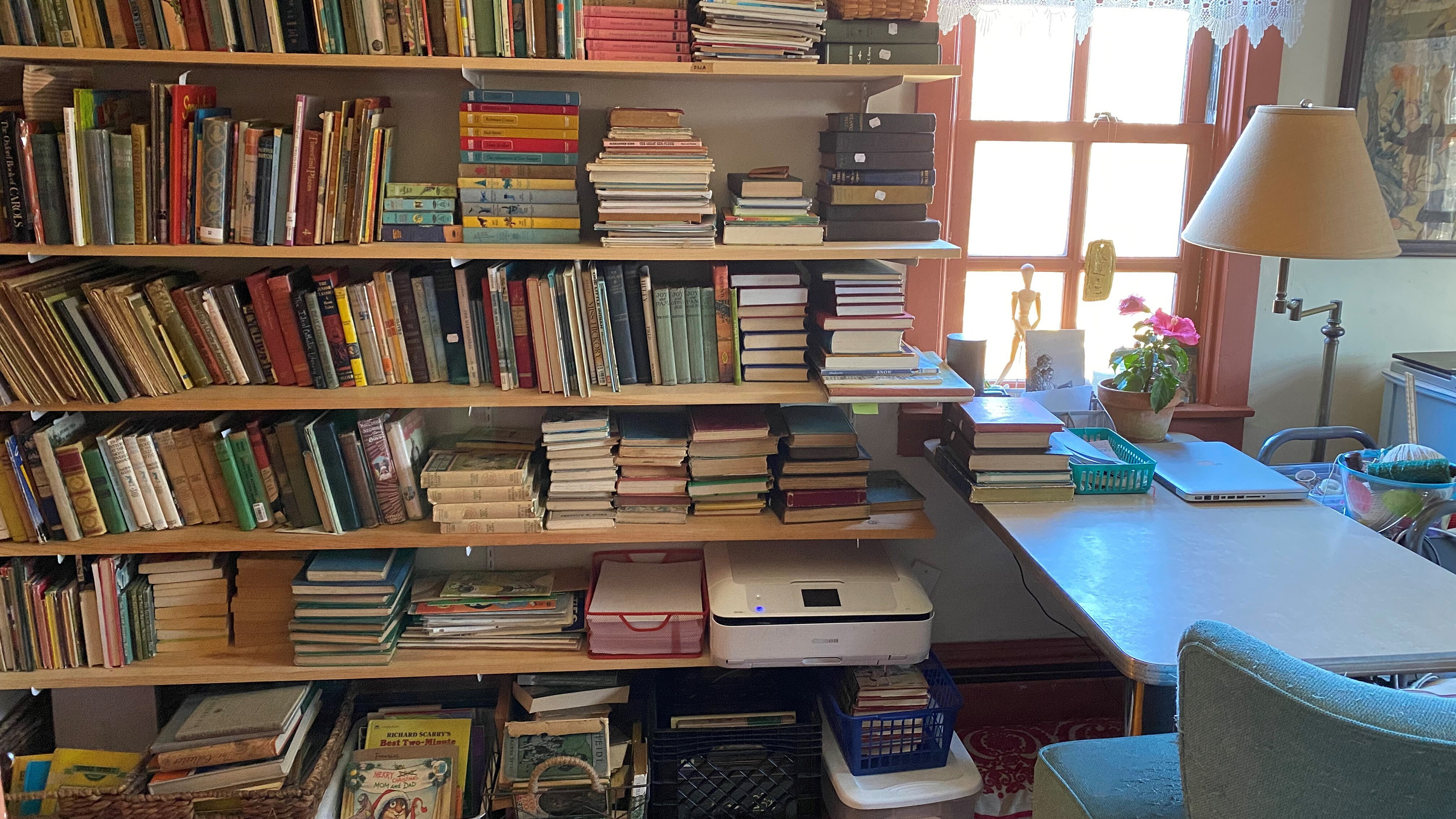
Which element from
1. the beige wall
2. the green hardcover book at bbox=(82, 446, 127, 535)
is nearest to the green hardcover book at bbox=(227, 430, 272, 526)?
the green hardcover book at bbox=(82, 446, 127, 535)

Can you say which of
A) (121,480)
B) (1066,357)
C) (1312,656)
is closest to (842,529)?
(1066,357)

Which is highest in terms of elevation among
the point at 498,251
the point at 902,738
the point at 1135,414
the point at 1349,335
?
the point at 498,251

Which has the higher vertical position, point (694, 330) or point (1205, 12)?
point (1205, 12)

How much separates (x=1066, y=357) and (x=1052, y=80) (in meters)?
0.67

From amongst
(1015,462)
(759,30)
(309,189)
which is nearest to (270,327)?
(309,189)

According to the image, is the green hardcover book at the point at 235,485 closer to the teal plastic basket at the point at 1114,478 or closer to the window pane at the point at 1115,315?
the teal plastic basket at the point at 1114,478

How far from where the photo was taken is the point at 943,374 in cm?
227

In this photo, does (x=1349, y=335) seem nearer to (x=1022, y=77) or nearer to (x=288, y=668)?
(x=1022, y=77)

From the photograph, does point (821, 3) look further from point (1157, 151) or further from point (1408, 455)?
point (1408, 455)

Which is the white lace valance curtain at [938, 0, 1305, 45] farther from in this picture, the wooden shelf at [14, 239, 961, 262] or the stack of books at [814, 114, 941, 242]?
the wooden shelf at [14, 239, 961, 262]

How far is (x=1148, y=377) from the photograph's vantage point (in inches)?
96.5

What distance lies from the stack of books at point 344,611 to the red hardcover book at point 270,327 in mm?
398

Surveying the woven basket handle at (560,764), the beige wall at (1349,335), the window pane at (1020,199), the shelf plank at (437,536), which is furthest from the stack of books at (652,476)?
the beige wall at (1349,335)

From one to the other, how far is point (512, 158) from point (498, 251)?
0.65ft
